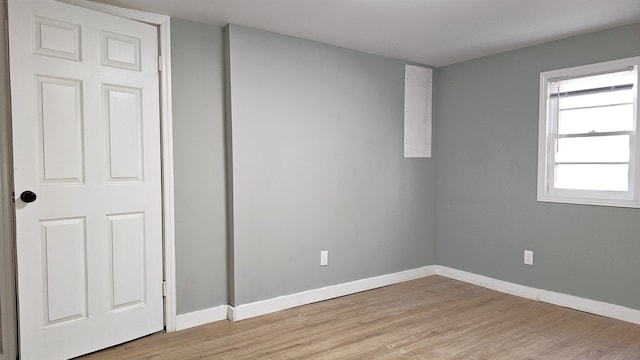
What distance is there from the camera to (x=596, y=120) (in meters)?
3.12

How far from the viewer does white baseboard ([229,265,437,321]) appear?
117 inches

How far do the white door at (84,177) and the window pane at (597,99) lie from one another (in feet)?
10.6

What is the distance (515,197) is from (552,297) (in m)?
0.89

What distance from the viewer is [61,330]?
2.28 meters

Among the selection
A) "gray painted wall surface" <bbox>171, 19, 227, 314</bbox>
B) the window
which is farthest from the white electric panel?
"gray painted wall surface" <bbox>171, 19, 227, 314</bbox>

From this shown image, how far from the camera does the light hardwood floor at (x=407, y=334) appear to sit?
2424 mm

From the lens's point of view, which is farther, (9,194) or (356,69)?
(356,69)

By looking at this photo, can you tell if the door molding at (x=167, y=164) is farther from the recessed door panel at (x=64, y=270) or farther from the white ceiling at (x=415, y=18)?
the recessed door panel at (x=64, y=270)

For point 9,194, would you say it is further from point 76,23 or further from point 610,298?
point 610,298

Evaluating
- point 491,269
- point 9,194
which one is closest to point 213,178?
point 9,194

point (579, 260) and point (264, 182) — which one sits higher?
point (264, 182)

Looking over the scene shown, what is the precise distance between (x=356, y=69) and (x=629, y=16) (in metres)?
2.00

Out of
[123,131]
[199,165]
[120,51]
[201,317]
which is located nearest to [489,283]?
[201,317]

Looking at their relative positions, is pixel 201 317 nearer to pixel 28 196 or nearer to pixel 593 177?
pixel 28 196
